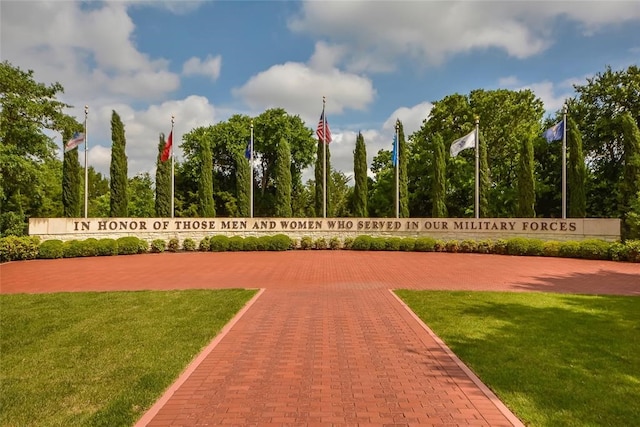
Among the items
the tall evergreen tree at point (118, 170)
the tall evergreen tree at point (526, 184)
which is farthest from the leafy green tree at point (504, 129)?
the tall evergreen tree at point (118, 170)

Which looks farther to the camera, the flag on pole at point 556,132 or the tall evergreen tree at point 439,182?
the tall evergreen tree at point 439,182

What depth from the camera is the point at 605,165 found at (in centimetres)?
3158

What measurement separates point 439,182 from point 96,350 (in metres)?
27.8

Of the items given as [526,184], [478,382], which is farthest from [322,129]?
[478,382]

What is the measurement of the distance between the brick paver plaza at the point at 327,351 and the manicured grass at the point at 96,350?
0.35 metres

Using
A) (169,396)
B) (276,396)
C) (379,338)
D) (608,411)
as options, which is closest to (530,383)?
(608,411)

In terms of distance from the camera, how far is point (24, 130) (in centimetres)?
2055

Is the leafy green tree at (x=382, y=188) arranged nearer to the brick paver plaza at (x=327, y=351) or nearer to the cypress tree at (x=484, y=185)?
the cypress tree at (x=484, y=185)

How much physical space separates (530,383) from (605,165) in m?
33.8

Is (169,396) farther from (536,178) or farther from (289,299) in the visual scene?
(536,178)

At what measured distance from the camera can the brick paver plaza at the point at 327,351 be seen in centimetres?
414

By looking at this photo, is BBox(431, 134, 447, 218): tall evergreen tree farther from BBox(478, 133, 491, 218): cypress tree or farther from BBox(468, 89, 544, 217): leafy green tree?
BBox(468, 89, 544, 217): leafy green tree

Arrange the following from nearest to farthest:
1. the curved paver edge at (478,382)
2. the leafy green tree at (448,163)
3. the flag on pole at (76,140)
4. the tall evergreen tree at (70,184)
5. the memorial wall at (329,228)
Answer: the curved paver edge at (478,382)
the flag on pole at (76,140)
the memorial wall at (329,228)
the tall evergreen tree at (70,184)
the leafy green tree at (448,163)

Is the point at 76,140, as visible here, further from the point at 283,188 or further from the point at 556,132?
the point at 556,132
